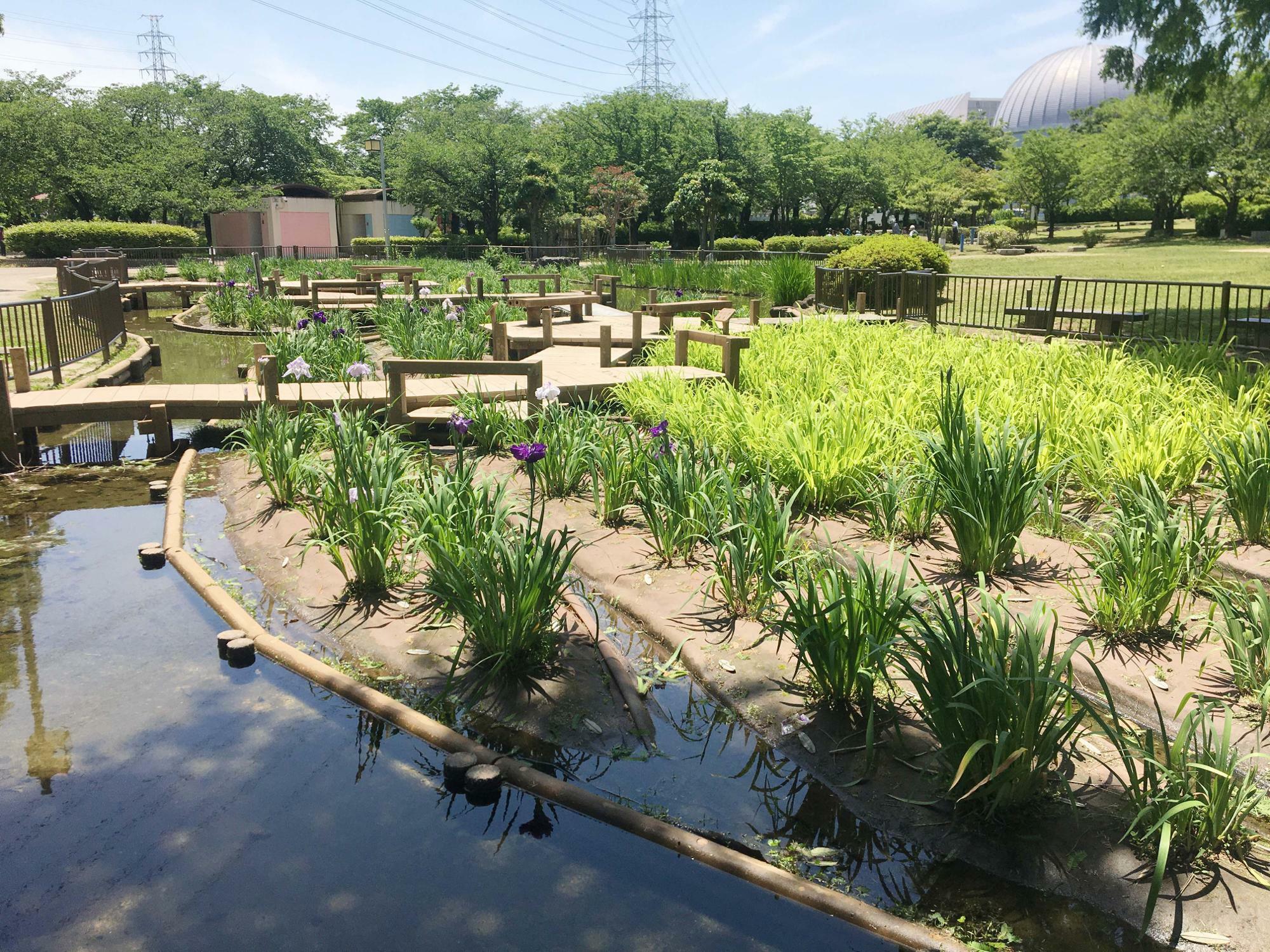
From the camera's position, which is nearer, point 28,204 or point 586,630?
point 586,630

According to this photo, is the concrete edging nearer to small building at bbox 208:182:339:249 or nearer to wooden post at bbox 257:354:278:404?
wooden post at bbox 257:354:278:404

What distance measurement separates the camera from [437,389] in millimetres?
10188

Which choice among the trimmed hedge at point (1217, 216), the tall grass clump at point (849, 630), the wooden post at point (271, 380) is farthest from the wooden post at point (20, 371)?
the trimmed hedge at point (1217, 216)

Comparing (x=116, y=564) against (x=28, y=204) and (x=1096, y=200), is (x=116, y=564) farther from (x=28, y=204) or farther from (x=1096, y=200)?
(x=1096, y=200)

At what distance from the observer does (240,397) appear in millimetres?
9992

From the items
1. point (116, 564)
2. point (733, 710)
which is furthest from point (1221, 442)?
point (116, 564)

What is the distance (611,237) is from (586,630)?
44.3m

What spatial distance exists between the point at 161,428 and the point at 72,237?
37731 millimetres

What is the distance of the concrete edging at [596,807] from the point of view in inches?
122

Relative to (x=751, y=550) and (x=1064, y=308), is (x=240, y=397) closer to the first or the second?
(x=751, y=550)

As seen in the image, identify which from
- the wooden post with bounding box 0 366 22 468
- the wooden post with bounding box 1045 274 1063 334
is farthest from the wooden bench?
the wooden post with bounding box 0 366 22 468

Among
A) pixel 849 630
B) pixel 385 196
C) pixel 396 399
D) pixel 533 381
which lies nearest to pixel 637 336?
pixel 533 381

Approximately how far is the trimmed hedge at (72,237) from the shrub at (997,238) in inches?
1444

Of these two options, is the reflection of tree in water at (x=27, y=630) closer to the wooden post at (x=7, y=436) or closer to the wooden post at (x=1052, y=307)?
the wooden post at (x=7, y=436)
